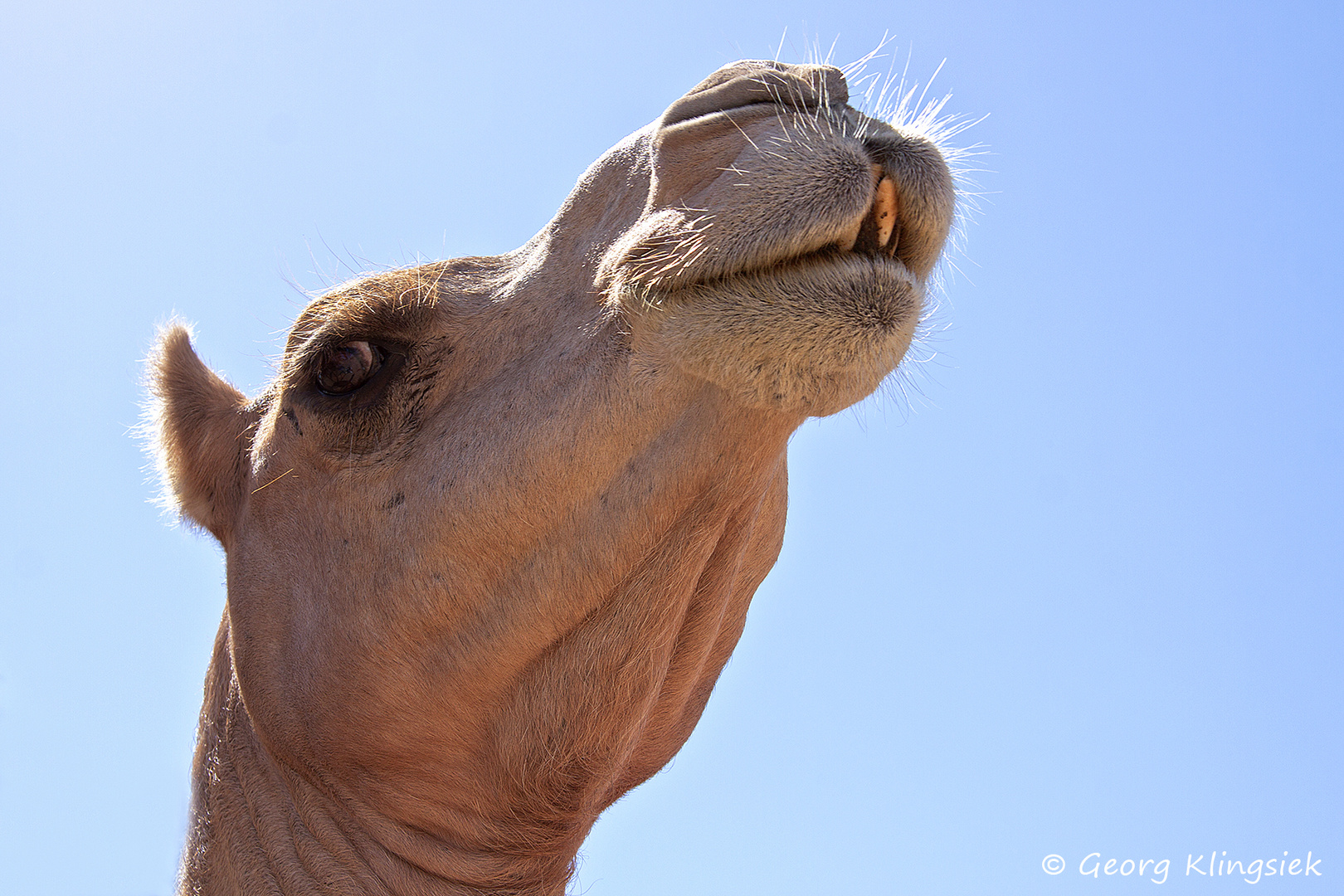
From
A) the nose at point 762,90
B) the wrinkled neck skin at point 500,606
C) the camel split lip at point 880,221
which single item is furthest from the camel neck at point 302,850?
the nose at point 762,90

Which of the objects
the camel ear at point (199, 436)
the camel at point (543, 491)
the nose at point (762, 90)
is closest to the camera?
the camel at point (543, 491)

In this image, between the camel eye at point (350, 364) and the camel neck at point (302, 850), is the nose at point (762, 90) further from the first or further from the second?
the camel neck at point (302, 850)

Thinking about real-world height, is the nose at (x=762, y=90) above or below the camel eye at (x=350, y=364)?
above

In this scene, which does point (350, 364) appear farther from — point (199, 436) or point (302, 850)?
point (302, 850)

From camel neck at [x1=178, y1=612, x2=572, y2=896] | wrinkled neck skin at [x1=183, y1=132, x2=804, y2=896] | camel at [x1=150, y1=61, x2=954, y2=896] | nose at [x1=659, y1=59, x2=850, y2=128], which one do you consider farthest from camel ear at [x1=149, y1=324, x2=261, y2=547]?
nose at [x1=659, y1=59, x2=850, y2=128]

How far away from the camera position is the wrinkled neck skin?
2.96 metres

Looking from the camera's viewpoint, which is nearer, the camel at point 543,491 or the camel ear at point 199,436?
the camel at point 543,491

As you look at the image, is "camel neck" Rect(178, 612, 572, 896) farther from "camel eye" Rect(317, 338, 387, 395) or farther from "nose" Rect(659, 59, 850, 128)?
"nose" Rect(659, 59, 850, 128)

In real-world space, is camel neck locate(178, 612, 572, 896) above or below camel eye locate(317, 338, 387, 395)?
below

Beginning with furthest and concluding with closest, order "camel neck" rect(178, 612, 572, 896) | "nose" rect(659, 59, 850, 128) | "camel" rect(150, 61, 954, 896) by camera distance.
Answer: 1. "camel neck" rect(178, 612, 572, 896)
2. "nose" rect(659, 59, 850, 128)
3. "camel" rect(150, 61, 954, 896)

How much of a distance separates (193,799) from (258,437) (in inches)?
47.1

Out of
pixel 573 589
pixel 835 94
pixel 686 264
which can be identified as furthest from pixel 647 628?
pixel 835 94

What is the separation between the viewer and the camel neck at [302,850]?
3.45 metres

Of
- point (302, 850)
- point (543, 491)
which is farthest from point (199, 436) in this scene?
point (543, 491)
